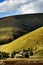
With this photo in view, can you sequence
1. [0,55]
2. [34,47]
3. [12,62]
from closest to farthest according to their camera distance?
[12,62], [0,55], [34,47]

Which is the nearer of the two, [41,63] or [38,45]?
[41,63]

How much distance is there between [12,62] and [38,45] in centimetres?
13264

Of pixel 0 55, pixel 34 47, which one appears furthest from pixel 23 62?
pixel 34 47

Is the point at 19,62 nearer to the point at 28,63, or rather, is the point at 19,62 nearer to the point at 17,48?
the point at 28,63

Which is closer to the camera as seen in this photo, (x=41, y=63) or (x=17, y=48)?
(x=41, y=63)

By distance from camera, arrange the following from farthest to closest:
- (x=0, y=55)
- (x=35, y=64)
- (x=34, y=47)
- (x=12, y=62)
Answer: (x=34, y=47) → (x=0, y=55) → (x=12, y=62) → (x=35, y=64)

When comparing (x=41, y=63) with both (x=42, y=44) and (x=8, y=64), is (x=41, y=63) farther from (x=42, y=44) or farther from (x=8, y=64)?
(x=42, y=44)

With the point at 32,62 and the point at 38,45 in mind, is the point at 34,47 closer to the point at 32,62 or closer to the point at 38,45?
the point at 38,45

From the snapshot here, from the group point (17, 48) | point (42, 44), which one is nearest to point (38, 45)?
point (42, 44)

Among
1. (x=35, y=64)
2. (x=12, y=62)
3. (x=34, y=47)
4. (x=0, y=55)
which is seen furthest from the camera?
(x=34, y=47)

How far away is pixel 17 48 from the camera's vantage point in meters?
199

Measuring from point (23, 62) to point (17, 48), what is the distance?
445ft

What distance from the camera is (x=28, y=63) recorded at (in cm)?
6206

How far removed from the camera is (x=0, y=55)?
142 m
